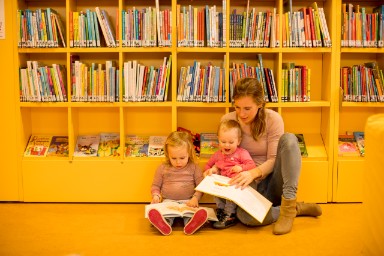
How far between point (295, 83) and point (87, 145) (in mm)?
1742

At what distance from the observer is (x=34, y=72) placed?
3.69 meters

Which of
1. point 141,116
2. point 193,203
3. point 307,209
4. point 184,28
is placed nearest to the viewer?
point 193,203

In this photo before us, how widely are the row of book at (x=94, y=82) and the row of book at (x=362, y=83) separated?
5.84ft

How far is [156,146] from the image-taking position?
388 cm

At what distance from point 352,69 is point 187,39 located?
1.31 metres

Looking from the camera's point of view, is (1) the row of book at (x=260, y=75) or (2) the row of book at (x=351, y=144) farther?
(2) the row of book at (x=351, y=144)

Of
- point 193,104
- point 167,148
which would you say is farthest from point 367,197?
point 193,104

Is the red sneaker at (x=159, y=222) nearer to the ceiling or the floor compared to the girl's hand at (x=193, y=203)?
nearer to the floor

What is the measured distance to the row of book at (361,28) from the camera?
143 inches

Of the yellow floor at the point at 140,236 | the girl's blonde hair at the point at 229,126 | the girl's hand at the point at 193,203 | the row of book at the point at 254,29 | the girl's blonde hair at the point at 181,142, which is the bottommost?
the yellow floor at the point at 140,236

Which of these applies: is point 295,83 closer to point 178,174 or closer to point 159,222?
point 178,174

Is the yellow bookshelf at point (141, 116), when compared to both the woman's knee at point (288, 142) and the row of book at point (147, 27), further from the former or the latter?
the woman's knee at point (288, 142)

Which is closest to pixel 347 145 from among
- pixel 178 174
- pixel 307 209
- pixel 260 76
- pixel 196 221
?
pixel 307 209

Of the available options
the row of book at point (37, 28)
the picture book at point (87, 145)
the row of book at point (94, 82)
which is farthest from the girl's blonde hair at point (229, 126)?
the row of book at point (37, 28)
